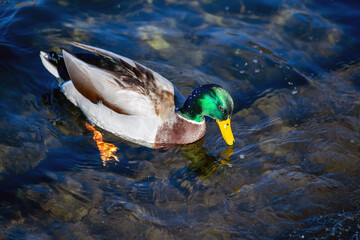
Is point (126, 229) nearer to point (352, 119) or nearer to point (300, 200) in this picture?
point (300, 200)

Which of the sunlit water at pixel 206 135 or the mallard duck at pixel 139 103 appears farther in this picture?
the mallard duck at pixel 139 103

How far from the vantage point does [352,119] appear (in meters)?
5.56

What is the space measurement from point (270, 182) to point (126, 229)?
181 cm

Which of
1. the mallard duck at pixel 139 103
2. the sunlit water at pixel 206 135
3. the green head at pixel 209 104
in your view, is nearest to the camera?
the sunlit water at pixel 206 135

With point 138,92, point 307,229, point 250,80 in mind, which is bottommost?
point 307,229

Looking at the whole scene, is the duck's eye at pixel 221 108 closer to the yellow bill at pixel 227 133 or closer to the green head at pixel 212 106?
the green head at pixel 212 106

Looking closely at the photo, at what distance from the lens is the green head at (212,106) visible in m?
4.77

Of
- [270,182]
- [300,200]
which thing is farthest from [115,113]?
[300,200]

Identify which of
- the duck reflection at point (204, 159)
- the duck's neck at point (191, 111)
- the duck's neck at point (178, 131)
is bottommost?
the duck reflection at point (204, 159)

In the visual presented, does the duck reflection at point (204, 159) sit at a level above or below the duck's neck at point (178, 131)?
below

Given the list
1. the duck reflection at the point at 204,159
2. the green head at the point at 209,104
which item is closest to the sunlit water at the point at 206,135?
the duck reflection at the point at 204,159

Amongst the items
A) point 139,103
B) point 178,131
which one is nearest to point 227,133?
point 178,131

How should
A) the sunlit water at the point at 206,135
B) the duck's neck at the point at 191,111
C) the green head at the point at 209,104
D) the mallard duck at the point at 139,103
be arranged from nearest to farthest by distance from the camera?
the sunlit water at the point at 206,135
the green head at the point at 209,104
the mallard duck at the point at 139,103
the duck's neck at the point at 191,111

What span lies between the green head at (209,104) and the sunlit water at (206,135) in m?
0.47
